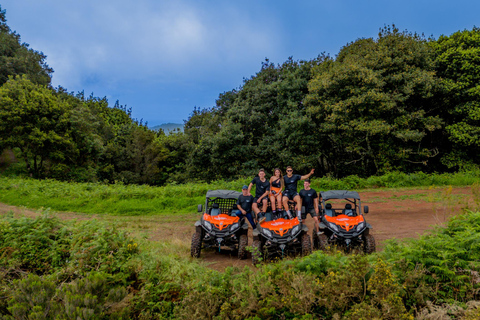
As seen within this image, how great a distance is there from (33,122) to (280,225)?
24674 millimetres

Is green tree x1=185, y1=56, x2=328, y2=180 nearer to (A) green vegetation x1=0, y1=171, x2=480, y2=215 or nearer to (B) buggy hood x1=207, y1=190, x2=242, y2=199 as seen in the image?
(A) green vegetation x1=0, y1=171, x2=480, y2=215

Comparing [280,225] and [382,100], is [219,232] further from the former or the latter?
[382,100]

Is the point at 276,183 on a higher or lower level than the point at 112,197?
higher

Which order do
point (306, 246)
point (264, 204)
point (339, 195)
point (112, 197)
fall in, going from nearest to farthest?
point (306, 246) < point (339, 195) < point (264, 204) < point (112, 197)

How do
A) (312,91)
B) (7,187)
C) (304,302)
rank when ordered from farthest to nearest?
(312,91), (7,187), (304,302)

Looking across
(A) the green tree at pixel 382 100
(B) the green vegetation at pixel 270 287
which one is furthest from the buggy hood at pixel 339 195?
(A) the green tree at pixel 382 100

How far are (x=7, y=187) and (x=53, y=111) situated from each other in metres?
9.88

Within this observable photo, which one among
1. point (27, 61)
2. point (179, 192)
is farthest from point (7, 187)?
point (27, 61)

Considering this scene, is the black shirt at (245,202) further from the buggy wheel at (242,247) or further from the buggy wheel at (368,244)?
the buggy wheel at (368,244)

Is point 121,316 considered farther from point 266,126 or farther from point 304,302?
point 266,126

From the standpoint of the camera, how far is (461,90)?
826 inches

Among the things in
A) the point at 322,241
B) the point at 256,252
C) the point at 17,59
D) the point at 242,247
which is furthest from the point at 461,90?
the point at 17,59

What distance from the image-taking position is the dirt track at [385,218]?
9157 millimetres

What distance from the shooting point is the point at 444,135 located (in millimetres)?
23297
